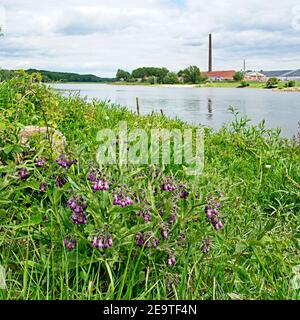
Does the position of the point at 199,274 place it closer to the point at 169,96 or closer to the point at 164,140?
the point at 164,140

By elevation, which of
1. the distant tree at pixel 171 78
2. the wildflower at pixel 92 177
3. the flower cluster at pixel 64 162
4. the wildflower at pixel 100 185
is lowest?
the wildflower at pixel 100 185

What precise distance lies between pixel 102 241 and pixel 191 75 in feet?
17.2

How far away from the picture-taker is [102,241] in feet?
4.36

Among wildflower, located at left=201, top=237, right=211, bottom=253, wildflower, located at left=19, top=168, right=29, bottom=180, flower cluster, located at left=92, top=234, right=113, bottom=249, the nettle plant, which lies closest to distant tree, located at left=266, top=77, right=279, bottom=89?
the nettle plant

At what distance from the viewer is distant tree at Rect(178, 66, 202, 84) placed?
20.4 ft

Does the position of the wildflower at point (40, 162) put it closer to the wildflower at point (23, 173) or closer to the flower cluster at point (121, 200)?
the wildflower at point (23, 173)

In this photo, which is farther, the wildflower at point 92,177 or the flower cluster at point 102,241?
the wildflower at point 92,177

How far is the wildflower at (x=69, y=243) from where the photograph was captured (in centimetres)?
144

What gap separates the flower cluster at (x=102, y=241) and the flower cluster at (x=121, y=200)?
0.12m

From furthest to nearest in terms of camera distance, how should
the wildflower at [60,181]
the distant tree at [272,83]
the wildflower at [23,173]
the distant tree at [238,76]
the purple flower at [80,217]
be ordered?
the distant tree at [272,83] < the distant tree at [238,76] < the wildflower at [23,173] < the wildflower at [60,181] < the purple flower at [80,217]

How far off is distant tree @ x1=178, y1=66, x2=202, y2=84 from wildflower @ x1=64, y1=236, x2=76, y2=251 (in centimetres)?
501

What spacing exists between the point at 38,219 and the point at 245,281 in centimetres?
83

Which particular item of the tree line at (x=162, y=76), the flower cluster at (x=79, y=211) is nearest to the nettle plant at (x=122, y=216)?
the flower cluster at (x=79, y=211)

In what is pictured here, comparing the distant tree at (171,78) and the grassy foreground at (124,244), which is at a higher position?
the distant tree at (171,78)
